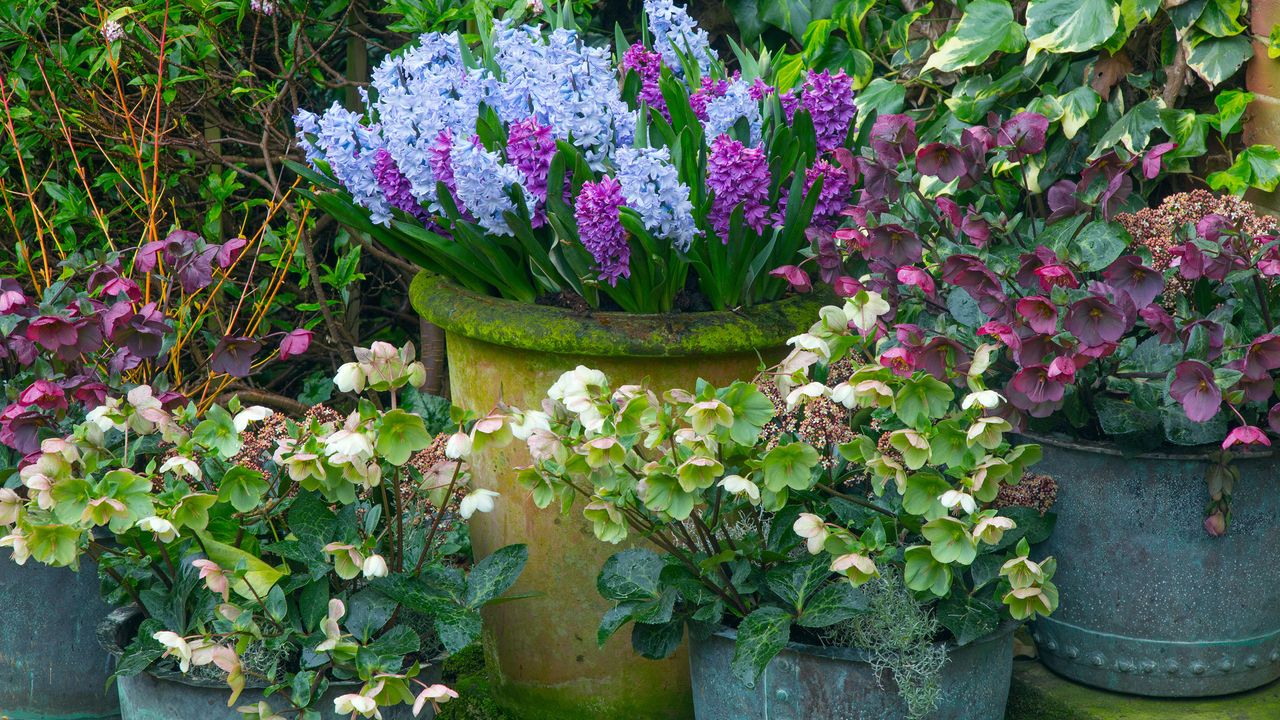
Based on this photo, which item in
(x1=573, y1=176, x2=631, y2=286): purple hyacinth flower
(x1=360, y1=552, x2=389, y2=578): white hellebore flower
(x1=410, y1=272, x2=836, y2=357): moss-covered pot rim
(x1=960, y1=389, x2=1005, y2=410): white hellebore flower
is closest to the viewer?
(x1=960, y1=389, x2=1005, y2=410): white hellebore flower

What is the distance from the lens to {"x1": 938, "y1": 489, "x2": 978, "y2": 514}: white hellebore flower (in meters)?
1.68

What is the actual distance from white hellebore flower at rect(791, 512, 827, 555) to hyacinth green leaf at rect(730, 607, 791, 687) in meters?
0.12

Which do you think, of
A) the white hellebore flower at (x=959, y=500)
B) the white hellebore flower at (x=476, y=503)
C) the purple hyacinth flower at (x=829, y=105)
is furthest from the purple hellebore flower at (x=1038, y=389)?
the white hellebore flower at (x=476, y=503)

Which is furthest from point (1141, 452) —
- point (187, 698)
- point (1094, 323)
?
point (187, 698)

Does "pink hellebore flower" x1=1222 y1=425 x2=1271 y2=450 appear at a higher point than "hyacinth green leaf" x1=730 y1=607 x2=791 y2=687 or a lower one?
higher

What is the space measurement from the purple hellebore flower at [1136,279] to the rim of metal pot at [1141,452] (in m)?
0.29

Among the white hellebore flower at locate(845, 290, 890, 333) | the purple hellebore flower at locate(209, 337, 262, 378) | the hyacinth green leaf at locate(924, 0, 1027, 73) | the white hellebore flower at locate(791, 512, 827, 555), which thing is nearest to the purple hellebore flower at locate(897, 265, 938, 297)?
the white hellebore flower at locate(845, 290, 890, 333)

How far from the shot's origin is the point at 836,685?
5.85ft

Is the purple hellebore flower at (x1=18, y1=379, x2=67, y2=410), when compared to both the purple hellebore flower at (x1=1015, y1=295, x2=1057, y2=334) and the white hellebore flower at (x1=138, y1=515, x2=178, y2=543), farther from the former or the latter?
the purple hellebore flower at (x1=1015, y1=295, x2=1057, y2=334)

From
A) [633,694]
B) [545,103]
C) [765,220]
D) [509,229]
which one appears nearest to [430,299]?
[509,229]

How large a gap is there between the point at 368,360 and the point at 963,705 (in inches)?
38.6

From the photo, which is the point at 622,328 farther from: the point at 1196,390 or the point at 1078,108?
the point at 1078,108

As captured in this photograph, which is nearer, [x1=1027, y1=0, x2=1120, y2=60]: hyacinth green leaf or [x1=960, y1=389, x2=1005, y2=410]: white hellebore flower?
[x1=960, y1=389, x2=1005, y2=410]: white hellebore flower

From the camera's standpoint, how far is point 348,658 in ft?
5.91
